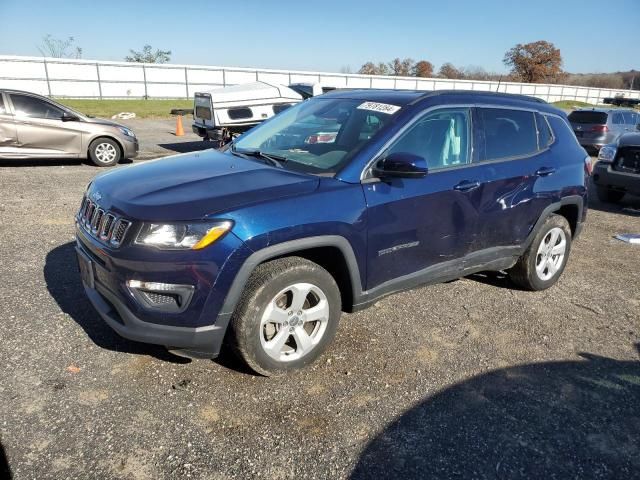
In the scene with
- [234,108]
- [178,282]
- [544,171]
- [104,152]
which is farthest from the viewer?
[234,108]

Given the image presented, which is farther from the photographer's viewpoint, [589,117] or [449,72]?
[449,72]

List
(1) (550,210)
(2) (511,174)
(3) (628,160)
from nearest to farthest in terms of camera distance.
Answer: (2) (511,174), (1) (550,210), (3) (628,160)

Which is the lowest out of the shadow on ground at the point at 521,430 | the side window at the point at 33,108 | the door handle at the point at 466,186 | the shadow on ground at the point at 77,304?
the shadow on ground at the point at 521,430

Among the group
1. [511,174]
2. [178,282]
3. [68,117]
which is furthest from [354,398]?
[68,117]

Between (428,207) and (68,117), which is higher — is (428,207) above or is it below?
below

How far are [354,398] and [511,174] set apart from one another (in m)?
2.28

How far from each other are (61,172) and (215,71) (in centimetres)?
2621

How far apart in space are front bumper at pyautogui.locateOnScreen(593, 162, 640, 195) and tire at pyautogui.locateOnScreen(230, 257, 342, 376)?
6.88 m

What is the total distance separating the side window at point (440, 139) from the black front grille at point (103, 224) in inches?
69.5

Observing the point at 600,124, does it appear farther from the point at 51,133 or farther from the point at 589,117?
the point at 51,133

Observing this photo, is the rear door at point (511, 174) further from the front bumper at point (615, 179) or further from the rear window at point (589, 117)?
the rear window at point (589, 117)

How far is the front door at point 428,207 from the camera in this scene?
3.15 m

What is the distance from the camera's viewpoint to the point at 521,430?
2.67 metres

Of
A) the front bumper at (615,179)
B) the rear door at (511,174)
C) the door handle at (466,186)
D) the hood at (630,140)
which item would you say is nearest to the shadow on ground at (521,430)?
the rear door at (511,174)
